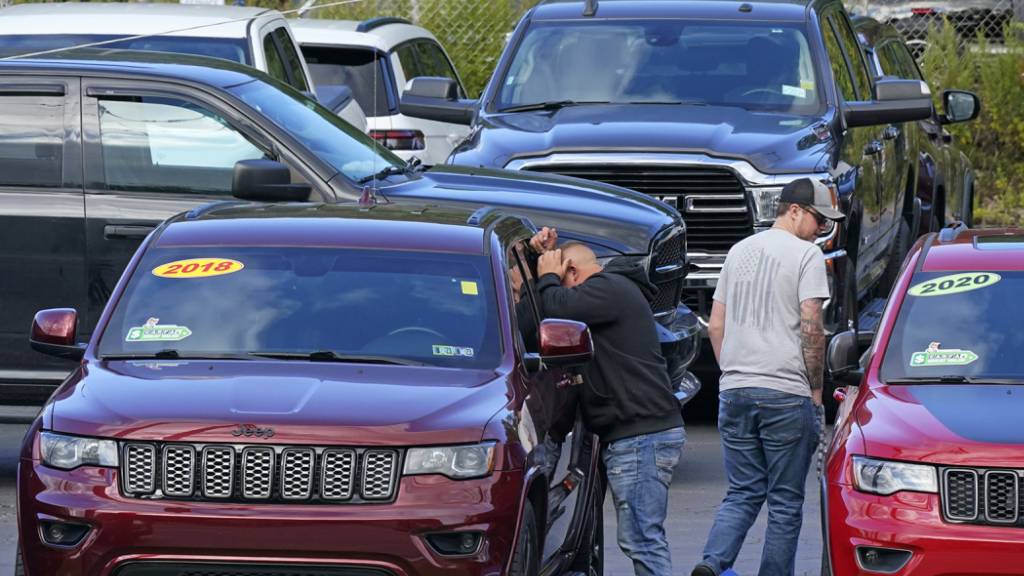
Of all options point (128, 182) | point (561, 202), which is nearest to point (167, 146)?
point (128, 182)

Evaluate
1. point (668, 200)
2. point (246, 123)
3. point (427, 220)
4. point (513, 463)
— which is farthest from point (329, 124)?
point (513, 463)

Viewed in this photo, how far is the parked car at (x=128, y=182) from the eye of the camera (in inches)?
400

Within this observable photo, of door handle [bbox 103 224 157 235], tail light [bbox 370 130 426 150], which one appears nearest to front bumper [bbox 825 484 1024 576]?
door handle [bbox 103 224 157 235]

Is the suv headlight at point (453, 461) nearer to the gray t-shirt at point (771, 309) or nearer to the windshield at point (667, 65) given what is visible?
the gray t-shirt at point (771, 309)

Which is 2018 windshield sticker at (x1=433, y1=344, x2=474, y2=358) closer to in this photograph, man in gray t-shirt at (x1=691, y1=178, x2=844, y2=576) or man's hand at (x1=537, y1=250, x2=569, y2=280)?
man's hand at (x1=537, y1=250, x2=569, y2=280)

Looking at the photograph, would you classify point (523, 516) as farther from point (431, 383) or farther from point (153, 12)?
point (153, 12)

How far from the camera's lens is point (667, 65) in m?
13.1

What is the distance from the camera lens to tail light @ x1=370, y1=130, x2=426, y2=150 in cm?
1555

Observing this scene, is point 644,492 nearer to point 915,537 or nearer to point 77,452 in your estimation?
point 915,537

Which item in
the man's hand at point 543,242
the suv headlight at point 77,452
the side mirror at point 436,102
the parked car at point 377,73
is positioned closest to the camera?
the suv headlight at point 77,452

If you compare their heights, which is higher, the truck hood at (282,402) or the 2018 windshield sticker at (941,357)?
the truck hood at (282,402)

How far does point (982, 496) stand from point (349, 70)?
10.1m

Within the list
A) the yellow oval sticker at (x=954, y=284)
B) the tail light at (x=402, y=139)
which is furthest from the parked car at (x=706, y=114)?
the yellow oval sticker at (x=954, y=284)

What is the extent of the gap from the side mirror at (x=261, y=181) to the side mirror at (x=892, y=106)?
4.27m
